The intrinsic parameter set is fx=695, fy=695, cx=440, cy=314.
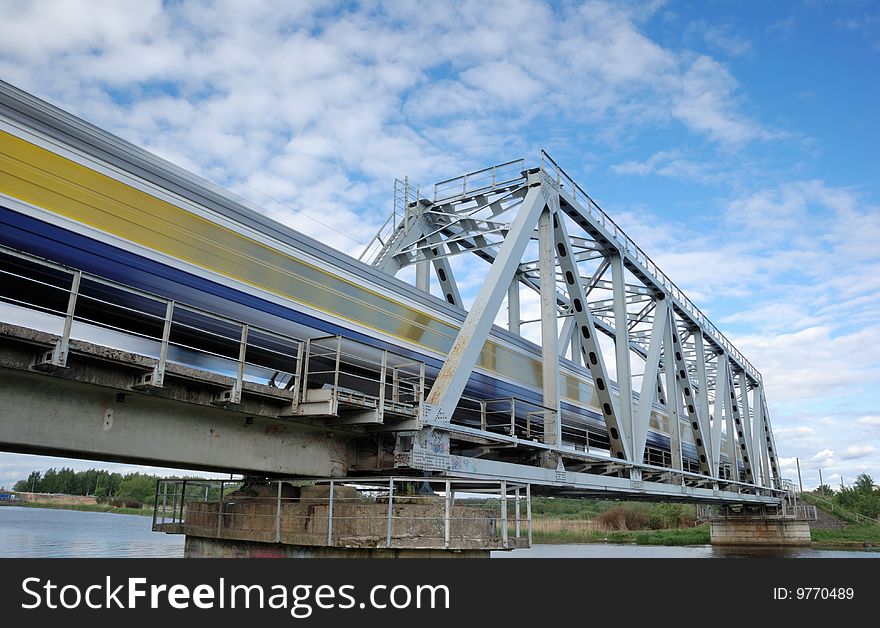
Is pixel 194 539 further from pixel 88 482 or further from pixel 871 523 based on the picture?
pixel 88 482

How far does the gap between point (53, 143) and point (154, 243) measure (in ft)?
6.80

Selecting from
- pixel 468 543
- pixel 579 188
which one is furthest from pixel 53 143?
pixel 579 188

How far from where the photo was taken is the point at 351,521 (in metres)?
12.5

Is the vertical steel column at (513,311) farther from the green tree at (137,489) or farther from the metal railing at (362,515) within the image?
the green tree at (137,489)

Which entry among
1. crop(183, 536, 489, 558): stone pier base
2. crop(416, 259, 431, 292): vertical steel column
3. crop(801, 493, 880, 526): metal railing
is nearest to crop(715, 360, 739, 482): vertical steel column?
crop(416, 259, 431, 292): vertical steel column

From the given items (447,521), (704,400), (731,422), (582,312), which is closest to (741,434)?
(731,422)

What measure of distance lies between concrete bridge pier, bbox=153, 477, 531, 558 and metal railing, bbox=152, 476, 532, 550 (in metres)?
0.02

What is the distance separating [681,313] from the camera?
35.9m

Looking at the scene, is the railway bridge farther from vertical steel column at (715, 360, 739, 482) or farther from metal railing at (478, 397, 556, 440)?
vertical steel column at (715, 360, 739, 482)

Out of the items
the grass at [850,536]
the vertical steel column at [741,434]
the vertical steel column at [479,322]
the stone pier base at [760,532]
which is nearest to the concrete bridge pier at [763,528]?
the stone pier base at [760,532]

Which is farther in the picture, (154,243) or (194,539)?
(194,539)
